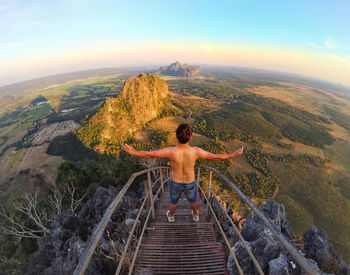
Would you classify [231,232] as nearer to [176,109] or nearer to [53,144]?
[53,144]

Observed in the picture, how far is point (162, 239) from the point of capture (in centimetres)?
368

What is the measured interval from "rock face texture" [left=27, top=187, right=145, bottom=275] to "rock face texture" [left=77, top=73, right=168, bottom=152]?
6091 centimetres

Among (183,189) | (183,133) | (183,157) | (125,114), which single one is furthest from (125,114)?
(183,133)

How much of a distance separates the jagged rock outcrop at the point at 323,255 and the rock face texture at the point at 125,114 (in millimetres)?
66991

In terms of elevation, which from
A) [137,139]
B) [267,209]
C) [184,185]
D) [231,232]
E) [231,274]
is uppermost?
[184,185]

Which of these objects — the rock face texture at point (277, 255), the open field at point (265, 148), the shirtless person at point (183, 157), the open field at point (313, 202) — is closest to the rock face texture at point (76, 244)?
the shirtless person at point (183, 157)

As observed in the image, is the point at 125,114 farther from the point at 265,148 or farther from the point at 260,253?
the point at 260,253

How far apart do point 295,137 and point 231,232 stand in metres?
109

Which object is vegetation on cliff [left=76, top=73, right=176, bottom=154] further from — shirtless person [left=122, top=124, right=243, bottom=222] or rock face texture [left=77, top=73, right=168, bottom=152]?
shirtless person [left=122, top=124, right=243, bottom=222]

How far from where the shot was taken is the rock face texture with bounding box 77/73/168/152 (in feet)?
231

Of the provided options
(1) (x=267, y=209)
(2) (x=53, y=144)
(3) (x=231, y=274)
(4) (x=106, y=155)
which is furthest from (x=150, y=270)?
(2) (x=53, y=144)

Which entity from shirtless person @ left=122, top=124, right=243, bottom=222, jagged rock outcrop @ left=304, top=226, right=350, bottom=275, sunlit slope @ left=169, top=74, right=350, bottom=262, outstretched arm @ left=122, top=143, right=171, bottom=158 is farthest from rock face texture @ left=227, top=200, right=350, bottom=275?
sunlit slope @ left=169, top=74, right=350, bottom=262

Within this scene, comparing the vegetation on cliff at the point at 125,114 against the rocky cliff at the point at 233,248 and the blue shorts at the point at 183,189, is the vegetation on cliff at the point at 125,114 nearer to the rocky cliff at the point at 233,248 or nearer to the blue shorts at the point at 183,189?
the rocky cliff at the point at 233,248

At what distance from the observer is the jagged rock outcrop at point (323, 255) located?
3.99 metres
